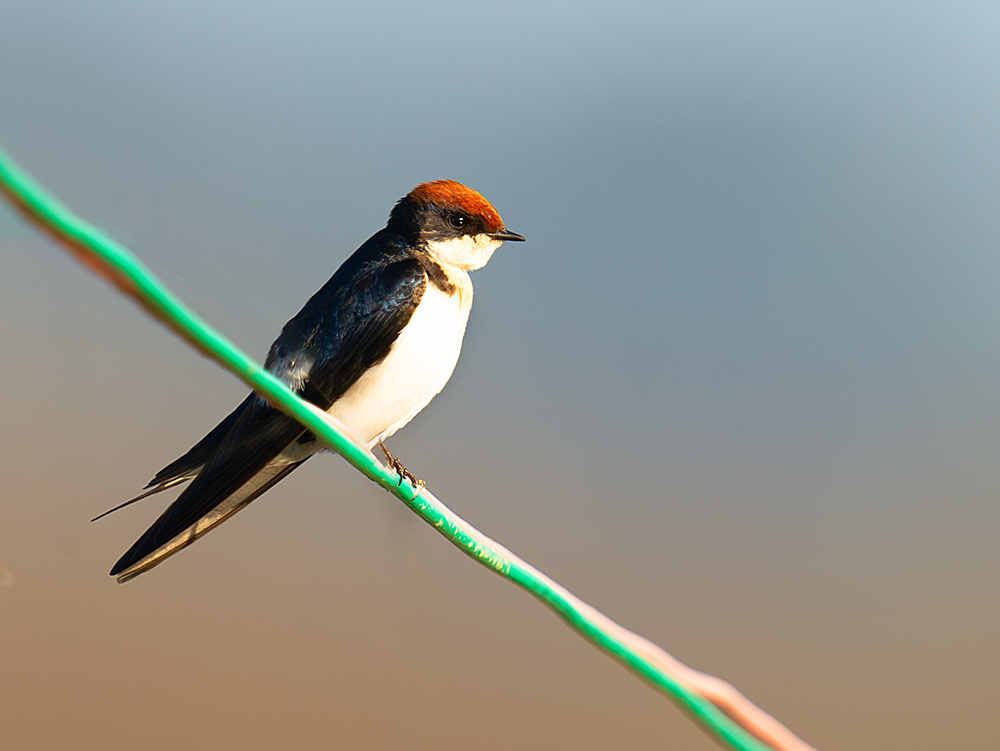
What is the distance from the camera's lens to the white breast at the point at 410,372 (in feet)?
2.26

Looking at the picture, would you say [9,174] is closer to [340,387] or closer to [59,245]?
[59,245]

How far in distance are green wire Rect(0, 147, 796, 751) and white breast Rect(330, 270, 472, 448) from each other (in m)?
0.30

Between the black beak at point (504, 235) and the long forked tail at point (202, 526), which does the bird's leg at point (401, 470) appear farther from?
the black beak at point (504, 235)

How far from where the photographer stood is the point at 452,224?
0.77 m

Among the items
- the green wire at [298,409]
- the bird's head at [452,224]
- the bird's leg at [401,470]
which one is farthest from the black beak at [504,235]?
the green wire at [298,409]

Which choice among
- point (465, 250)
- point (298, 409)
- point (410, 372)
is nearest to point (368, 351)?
point (410, 372)

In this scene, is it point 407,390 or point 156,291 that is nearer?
point 156,291

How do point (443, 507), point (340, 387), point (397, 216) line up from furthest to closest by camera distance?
point (397, 216) < point (340, 387) < point (443, 507)

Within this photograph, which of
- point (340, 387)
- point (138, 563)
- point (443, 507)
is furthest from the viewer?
point (340, 387)

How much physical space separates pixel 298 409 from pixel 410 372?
0.44 metres

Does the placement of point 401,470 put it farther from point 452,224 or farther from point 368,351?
point 452,224

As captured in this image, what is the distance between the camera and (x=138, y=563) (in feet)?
1.63

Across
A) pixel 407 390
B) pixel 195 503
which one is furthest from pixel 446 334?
pixel 195 503

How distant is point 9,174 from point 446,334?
54 cm
